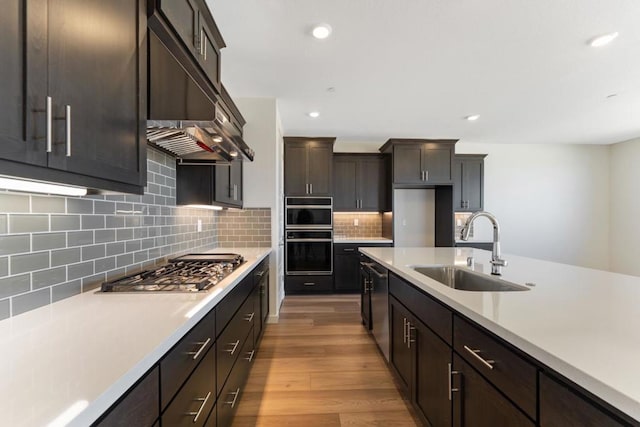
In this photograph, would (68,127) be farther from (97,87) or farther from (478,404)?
(478,404)

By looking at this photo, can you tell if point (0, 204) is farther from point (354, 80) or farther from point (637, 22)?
point (637, 22)

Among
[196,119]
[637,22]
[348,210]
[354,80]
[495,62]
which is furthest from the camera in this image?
[348,210]

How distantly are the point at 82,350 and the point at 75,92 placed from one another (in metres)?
0.69

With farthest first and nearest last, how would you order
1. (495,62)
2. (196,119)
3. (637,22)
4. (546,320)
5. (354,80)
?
(354,80)
(495,62)
(637,22)
(196,119)
(546,320)

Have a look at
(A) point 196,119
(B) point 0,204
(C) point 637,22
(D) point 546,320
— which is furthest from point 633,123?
(B) point 0,204

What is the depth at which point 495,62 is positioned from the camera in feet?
8.31

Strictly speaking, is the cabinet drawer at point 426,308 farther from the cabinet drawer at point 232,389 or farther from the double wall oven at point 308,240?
the double wall oven at point 308,240

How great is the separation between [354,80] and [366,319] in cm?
253

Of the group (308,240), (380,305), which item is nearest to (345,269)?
(308,240)

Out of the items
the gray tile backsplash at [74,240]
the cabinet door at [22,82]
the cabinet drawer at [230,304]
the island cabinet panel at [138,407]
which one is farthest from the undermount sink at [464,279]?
the cabinet door at [22,82]

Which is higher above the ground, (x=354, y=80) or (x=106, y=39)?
(x=354, y=80)

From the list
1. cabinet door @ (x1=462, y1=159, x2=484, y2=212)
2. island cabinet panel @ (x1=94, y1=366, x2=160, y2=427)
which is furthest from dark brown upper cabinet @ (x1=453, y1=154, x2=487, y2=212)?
island cabinet panel @ (x1=94, y1=366, x2=160, y2=427)

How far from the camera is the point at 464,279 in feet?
6.39

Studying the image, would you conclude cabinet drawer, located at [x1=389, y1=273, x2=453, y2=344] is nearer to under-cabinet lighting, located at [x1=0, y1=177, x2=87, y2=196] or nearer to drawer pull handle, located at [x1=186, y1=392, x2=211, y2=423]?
drawer pull handle, located at [x1=186, y1=392, x2=211, y2=423]
